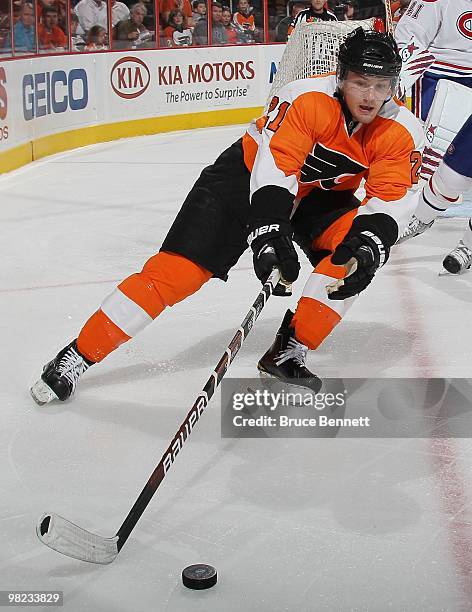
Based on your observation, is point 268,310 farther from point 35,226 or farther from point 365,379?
point 35,226

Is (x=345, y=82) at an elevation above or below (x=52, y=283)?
above

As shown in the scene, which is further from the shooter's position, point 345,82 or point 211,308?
point 211,308

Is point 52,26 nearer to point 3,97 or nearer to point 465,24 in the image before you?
point 3,97

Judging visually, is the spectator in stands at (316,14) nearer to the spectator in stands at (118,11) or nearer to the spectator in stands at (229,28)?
the spectator in stands at (118,11)

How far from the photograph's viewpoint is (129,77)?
7672 mm

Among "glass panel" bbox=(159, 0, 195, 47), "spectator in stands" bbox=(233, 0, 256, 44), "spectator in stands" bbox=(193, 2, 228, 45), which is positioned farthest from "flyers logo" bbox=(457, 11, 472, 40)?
"spectator in stands" bbox=(233, 0, 256, 44)

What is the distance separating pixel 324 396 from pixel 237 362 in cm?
34

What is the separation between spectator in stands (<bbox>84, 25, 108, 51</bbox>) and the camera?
718 cm

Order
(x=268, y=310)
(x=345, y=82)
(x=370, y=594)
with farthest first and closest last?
(x=268, y=310), (x=345, y=82), (x=370, y=594)

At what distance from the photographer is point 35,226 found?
453cm

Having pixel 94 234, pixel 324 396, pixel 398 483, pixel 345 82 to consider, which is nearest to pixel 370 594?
pixel 398 483

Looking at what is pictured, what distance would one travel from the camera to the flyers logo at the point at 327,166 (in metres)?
2.33

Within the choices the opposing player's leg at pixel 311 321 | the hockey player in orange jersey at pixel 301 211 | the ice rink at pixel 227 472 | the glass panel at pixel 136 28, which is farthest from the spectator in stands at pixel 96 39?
the opposing player's leg at pixel 311 321

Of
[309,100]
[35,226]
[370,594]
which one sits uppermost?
[309,100]
